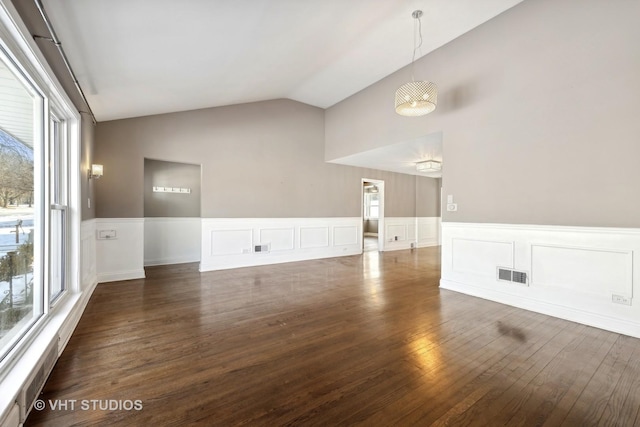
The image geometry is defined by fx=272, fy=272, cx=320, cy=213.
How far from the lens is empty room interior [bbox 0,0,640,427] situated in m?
1.68

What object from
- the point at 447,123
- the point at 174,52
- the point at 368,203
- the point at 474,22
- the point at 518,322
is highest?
the point at 474,22

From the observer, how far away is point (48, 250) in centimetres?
217

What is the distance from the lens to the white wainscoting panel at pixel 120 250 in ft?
14.2

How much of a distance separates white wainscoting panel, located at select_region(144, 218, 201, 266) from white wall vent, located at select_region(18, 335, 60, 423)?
4091 millimetres

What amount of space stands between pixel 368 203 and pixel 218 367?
423 inches

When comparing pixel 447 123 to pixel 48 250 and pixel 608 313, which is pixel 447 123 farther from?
pixel 48 250

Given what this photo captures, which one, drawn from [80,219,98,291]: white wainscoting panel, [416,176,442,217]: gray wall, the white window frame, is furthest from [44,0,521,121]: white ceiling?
[416,176,442,217]: gray wall

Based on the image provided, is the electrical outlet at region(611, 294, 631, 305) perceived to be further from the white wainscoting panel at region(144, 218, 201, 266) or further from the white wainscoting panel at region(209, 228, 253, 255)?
the white wainscoting panel at region(144, 218, 201, 266)

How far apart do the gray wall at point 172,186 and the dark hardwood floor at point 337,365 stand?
2.72m

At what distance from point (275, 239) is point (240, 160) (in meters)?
1.82

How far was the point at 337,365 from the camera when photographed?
199 cm

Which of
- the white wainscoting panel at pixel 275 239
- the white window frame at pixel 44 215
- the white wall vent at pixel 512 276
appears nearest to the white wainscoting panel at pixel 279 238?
the white wainscoting panel at pixel 275 239

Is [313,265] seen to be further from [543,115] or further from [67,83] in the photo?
[67,83]

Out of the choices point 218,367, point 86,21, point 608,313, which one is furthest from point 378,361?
point 86,21
